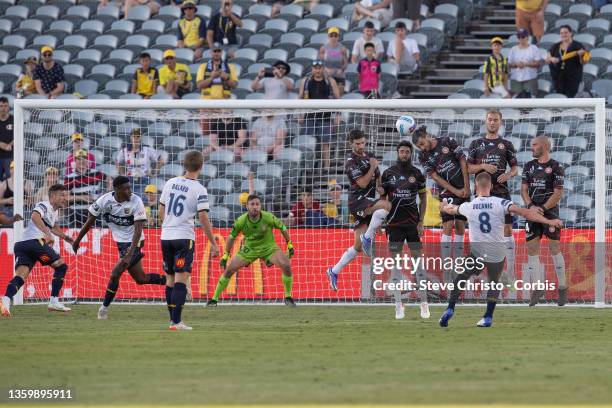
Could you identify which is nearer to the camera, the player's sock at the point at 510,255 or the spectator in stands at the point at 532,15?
the player's sock at the point at 510,255

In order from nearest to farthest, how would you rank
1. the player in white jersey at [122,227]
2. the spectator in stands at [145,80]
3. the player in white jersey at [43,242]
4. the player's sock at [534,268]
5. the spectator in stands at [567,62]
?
the player in white jersey at [122,227], the player in white jersey at [43,242], the player's sock at [534,268], the spectator in stands at [567,62], the spectator in stands at [145,80]

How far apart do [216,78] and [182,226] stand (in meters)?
10.0

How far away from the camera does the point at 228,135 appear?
811 inches

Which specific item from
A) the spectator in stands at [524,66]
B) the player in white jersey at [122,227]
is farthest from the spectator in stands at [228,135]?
the spectator in stands at [524,66]

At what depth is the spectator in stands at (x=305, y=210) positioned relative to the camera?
65.0 feet

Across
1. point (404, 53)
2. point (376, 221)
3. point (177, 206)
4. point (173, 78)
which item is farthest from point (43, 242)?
point (404, 53)

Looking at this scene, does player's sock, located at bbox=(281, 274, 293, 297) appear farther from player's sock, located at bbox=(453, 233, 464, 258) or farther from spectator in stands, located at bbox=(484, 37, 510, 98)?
spectator in stands, located at bbox=(484, 37, 510, 98)

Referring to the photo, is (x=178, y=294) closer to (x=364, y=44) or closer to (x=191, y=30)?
(x=364, y=44)

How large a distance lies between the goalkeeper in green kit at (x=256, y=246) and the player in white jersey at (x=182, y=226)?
13.3 feet

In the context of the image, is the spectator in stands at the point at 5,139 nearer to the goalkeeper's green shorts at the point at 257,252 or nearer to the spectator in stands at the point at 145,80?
the spectator in stands at the point at 145,80

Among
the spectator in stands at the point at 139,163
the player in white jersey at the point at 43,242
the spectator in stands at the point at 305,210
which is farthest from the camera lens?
the spectator in stands at the point at 139,163

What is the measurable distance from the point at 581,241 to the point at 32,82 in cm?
1283

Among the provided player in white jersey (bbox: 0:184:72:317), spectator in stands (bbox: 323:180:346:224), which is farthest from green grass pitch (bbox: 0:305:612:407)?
spectator in stands (bbox: 323:180:346:224)

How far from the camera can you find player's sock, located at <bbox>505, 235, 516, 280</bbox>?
18062mm
